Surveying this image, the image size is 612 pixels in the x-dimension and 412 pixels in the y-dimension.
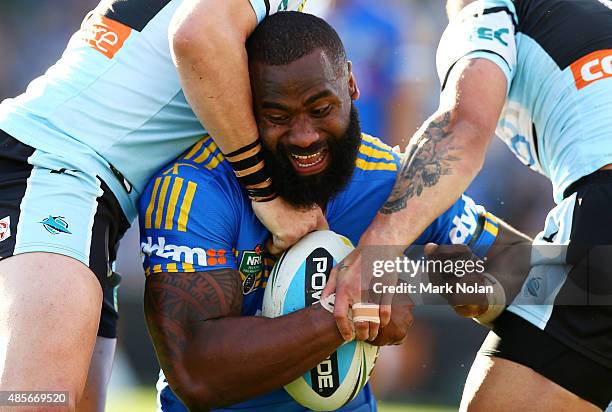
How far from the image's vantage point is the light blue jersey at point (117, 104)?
12.0 feet

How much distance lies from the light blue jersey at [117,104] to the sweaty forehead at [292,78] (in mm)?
223

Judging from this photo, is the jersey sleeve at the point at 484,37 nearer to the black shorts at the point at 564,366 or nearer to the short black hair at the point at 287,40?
the short black hair at the point at 287,40

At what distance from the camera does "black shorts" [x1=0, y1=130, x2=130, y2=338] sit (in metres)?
3.46

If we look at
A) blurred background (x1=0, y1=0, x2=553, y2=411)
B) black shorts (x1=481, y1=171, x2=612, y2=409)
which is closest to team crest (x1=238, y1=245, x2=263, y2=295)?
black shorts (x1=481, y1=171, x2=612, y2=409)

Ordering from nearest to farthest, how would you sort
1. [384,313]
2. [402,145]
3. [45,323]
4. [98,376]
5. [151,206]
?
[45,323], [384,313], [151,206], [98,376], [402,145]

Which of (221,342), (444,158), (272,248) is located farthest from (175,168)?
(444,158)

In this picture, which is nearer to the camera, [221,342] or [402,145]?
[221,342]

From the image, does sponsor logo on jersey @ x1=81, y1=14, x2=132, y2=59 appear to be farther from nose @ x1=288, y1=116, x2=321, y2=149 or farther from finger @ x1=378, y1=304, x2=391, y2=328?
finger @ x1=378, y1=304, x2=391, y2=328

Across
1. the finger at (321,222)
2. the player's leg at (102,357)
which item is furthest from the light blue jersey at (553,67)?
the player's leg at (102,357)

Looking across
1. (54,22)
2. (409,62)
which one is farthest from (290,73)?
(54,22)

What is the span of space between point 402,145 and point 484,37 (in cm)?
495

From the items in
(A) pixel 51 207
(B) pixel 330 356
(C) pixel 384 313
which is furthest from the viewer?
(B) pixel 330 356

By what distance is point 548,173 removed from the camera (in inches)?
167

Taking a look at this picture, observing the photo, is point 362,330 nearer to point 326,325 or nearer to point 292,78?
point 326,325
